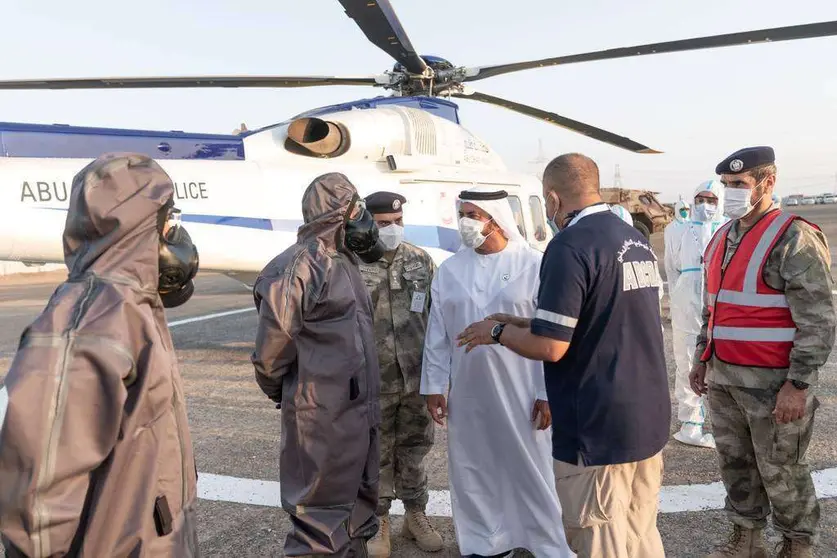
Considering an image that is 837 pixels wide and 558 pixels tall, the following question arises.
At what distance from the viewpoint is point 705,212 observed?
506cm

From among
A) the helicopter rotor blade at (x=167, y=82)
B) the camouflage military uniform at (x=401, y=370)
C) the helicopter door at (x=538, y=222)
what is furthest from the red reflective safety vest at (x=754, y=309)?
the helicopter rotor blade at (x=167, y=82)

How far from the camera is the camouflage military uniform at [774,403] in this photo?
9.20 feet

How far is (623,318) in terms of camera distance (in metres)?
2.28

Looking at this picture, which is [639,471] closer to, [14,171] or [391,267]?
[391,267]

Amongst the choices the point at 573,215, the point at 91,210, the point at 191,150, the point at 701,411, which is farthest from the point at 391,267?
the point at 191,150

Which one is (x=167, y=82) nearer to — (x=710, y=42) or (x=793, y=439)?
(x=710, y=42)

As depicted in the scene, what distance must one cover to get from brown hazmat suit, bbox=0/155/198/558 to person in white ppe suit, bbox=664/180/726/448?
4045 millimetres

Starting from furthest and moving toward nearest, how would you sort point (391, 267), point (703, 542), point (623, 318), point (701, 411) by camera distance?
point (701, 411), point (391, 267), point (703, 542), point (623, 318)

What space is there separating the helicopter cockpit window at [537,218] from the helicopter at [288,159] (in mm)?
17

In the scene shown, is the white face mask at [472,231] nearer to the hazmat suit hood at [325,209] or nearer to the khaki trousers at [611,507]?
the hazmat suit hood at [325,209]

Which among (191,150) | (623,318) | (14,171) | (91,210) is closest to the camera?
(91,210)

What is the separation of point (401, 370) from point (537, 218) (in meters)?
5.16

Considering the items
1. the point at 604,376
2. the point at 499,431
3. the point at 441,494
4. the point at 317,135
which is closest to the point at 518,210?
the point at 317,135

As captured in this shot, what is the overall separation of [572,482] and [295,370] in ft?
4.18
